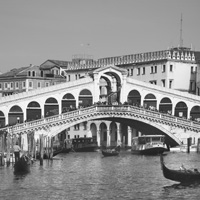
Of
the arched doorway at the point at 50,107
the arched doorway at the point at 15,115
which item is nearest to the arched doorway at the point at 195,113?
the arched doorway at the point at 50,107

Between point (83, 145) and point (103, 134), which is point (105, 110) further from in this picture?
point (103, 134)

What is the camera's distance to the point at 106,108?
68812mm

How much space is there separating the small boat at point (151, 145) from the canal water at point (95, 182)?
5343 millimetres

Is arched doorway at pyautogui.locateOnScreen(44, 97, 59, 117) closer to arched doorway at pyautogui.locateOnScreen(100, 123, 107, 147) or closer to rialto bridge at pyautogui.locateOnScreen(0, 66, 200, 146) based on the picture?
rialto bridge at pyautogui.locateOnScreen(0, 66, 200, 146)

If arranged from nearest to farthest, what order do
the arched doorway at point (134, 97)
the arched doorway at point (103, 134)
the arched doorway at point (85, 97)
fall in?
the arched doorway at point (85, 97)
the arched doorway at point (134, 97)
the arched doorway at point (103, 134)

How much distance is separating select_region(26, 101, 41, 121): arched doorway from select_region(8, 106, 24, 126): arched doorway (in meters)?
0.61

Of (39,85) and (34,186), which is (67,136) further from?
(34,186)

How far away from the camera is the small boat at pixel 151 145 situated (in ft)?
216

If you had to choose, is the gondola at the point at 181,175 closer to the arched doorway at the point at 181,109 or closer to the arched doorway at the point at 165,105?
the arched doorway at the point at 165,105

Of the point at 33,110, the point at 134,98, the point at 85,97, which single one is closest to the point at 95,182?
the point at 33,110

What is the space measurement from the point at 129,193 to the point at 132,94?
31.0 metres

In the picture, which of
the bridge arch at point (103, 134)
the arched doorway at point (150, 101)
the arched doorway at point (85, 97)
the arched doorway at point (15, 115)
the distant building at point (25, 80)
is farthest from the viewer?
the distant building at point (25, 80)

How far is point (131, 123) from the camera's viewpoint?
72.1 m

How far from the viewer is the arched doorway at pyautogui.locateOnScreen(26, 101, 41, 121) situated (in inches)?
2739
